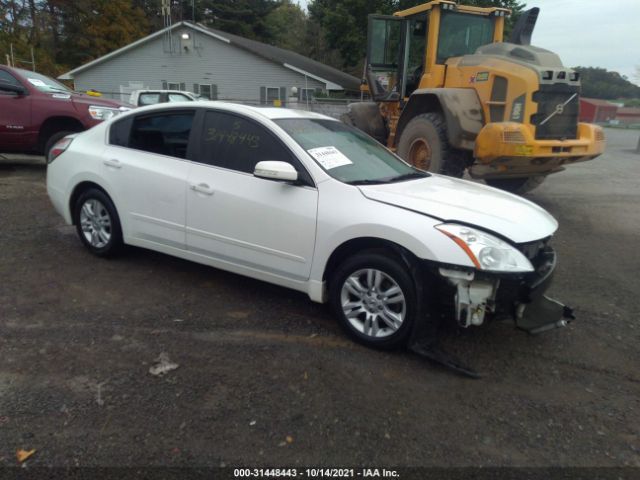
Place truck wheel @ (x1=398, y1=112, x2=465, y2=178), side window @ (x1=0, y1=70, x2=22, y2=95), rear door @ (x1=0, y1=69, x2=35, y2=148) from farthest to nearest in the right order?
side window @ (x1=0, y1=70, x2=22, y2=95)
rear door @ (x1=0, y1=69, x2=35, y2=148)
truck wheel @ (x1=398, y1=112, x2=465, y2=178)

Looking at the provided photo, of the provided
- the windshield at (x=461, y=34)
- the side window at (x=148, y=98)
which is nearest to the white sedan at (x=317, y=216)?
the windshield at (x=461, y=34)

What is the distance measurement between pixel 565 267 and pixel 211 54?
26.1m

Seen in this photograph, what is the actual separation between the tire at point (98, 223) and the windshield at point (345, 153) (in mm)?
1984

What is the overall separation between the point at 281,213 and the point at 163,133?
5.24ft

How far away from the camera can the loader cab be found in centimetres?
830

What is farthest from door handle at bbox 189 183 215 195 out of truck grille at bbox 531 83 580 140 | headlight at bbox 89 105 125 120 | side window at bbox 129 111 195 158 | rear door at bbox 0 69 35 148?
rear door at bbox 0 69 35 148

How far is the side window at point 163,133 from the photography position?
14.5 ft

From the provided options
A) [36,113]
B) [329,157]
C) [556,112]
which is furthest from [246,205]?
[36,113]

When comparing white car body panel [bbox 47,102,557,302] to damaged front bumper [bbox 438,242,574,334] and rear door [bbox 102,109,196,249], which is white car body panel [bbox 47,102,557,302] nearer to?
rear door [bbox 102,109,196,249]

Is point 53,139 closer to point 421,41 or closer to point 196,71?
point 421,41

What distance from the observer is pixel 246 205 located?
3.90 meters

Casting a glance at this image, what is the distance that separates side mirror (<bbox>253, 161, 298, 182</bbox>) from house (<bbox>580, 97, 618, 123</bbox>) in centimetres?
4959

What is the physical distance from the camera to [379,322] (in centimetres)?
345

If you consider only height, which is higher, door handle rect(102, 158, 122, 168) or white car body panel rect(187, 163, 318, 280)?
door handle rect(102, 158, 122, 168)
